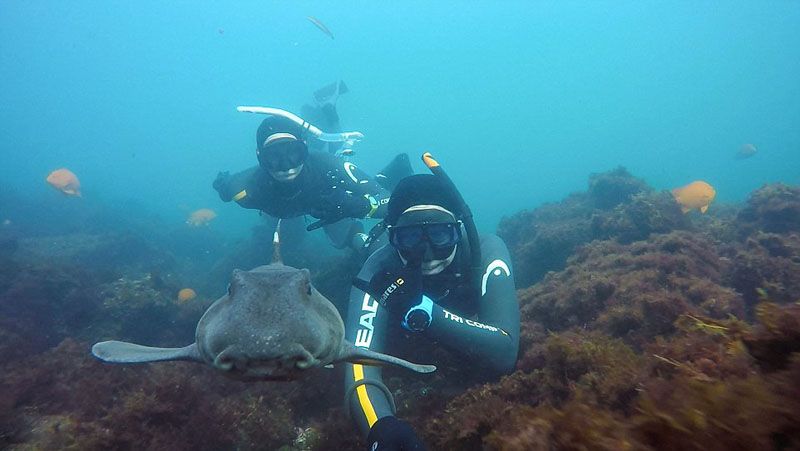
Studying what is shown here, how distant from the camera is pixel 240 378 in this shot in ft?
8.74

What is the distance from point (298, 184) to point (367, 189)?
73.1 inches

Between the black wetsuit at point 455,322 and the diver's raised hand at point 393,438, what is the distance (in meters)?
0.44

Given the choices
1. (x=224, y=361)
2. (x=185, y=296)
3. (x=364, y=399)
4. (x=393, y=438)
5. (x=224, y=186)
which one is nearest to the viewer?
(x=224, y=361)

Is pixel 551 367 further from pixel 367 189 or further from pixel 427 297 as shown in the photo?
pixel 367 189

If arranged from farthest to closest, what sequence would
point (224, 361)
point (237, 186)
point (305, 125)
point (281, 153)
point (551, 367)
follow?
point (305, 125)
point (237, 186)
point (281, 153)
point (551, 367)
point (224, 361)

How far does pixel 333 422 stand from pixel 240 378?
2308 millimetres

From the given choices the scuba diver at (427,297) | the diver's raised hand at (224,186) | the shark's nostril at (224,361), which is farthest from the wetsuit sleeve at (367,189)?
the shark's nostril at (224,361)

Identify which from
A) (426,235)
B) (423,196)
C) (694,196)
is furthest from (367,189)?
(694,196)

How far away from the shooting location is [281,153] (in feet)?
31.5

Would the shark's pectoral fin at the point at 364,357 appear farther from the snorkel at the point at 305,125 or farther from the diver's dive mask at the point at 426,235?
the snorkel at the point at 305,125

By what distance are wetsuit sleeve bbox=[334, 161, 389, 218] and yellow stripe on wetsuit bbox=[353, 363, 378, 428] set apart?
234 inches

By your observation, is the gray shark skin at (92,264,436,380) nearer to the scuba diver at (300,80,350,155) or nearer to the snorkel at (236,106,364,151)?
the snorkel at (236,106,364,151)

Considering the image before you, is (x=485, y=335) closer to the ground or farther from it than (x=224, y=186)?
closer to the ground

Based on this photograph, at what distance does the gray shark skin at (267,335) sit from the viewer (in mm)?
2484
